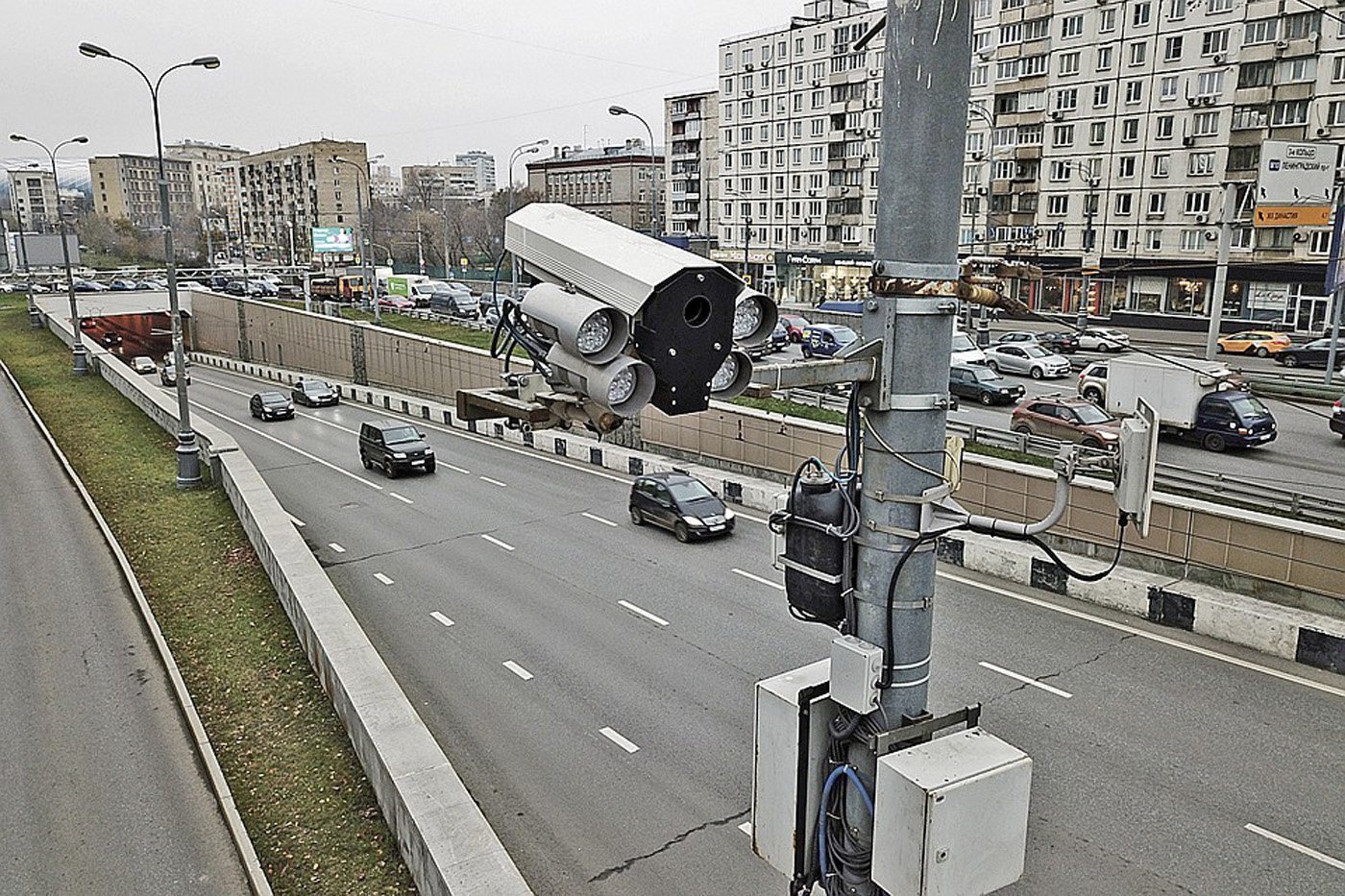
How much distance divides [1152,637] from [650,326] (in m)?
13.6

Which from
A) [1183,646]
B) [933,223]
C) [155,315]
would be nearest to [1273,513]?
[1183,646]

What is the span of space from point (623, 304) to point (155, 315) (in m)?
80.0

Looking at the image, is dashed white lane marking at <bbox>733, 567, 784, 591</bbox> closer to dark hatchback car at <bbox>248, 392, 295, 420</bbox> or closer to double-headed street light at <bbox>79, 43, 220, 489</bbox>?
double-headed street light at <bbox>79, 43, 220, 489</bbox>

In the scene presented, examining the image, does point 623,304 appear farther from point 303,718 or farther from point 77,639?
point 77,639

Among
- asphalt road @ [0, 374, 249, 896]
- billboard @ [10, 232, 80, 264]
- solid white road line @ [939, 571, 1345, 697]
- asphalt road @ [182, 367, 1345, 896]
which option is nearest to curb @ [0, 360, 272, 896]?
asphalt road @ [0, 374, 249, 896]

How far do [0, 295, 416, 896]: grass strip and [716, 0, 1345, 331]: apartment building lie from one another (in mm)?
34419

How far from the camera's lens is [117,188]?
7259 inches

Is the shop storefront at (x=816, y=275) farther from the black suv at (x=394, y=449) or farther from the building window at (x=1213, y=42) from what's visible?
the black suv at (x=394, y=449)

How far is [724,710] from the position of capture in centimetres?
1211

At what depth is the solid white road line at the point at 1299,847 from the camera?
8.72 metres

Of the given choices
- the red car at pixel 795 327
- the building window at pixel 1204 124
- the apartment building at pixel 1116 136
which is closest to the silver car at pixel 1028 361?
the apartment building at pixel 1116 136

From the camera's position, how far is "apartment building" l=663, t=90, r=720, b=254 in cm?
8425

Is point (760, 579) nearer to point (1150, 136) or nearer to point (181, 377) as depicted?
point (181, 377)

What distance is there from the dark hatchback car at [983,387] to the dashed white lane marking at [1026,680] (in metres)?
19.5
